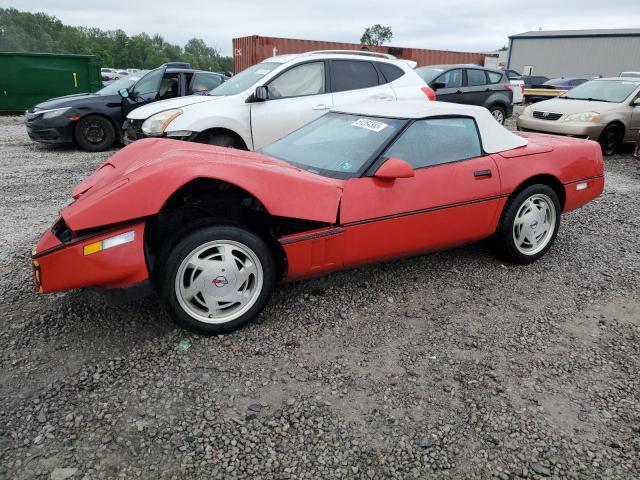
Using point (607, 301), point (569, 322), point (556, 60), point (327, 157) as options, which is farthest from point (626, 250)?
point (556, 60)

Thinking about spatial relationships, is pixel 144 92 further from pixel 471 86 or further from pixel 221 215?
pixel 221 215

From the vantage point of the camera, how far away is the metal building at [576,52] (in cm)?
3625

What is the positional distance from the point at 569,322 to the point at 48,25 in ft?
391

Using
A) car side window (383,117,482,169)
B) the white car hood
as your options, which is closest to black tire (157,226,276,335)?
car side window (383,117,482,169)

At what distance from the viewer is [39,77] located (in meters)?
13.4

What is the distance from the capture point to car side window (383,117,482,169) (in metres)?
3.43

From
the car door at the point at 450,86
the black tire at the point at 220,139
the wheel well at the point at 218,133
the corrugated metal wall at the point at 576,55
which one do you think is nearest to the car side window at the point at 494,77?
the car door at the point at 450,86

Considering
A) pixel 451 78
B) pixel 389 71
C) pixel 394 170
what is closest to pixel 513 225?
pixel 394 170

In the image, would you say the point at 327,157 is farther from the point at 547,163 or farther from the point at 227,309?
the point at 547,163

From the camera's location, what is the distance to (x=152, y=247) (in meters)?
2.93

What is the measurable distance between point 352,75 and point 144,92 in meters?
4.38

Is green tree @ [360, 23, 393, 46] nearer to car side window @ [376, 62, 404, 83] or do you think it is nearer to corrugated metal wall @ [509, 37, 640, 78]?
corrugated metal wall @ [509, 37, 640, 78]

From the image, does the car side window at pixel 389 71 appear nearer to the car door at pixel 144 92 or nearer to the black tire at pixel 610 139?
the black tire at pixel 610 139

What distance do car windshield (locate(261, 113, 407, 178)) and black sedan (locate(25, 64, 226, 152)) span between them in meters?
5.49
